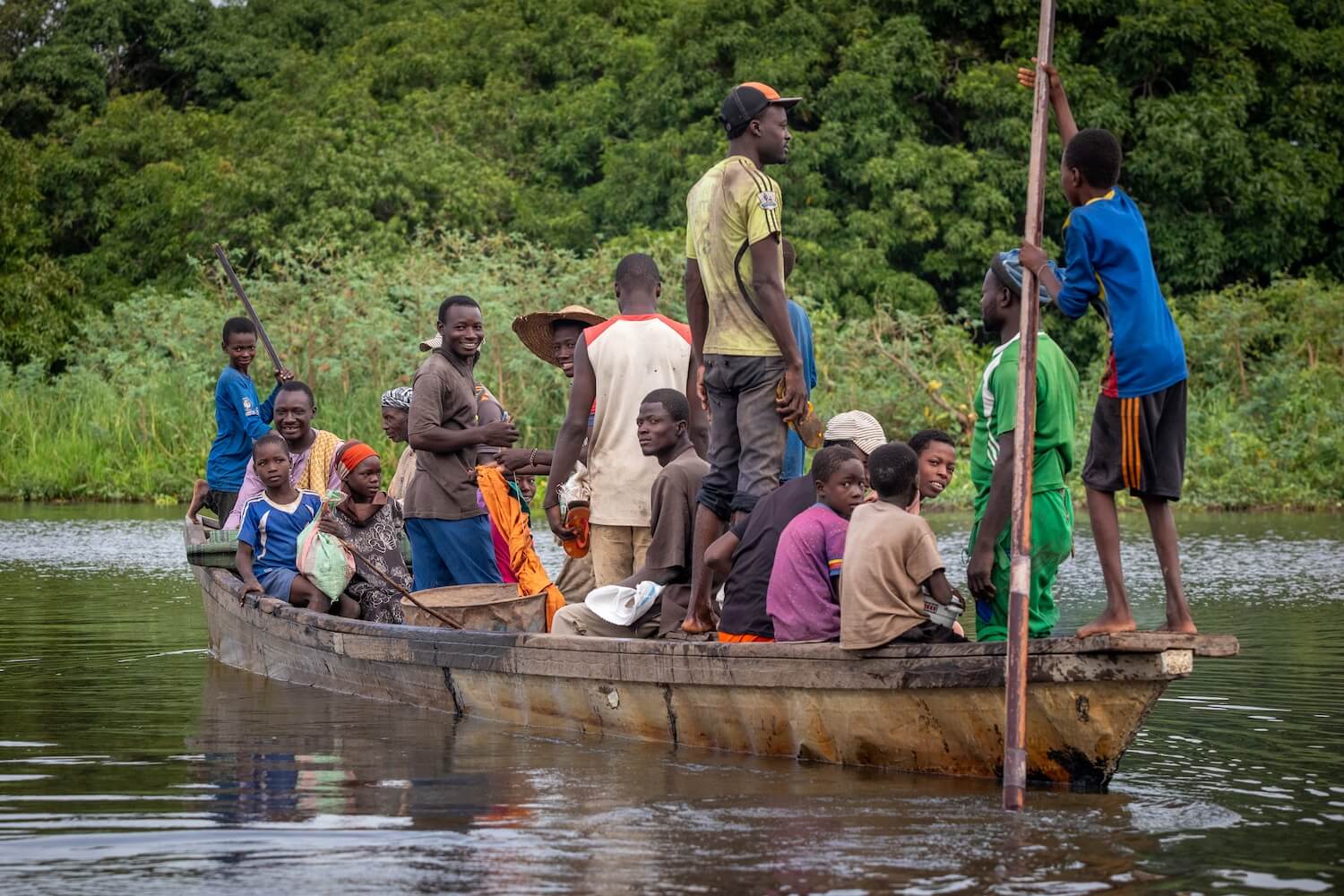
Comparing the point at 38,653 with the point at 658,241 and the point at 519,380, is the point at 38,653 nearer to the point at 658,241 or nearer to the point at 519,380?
the point at 519,380

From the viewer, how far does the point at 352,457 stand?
8.00m

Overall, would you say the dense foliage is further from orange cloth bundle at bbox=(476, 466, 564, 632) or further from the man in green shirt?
the man in green shirt

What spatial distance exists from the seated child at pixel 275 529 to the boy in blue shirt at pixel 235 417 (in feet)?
3.39

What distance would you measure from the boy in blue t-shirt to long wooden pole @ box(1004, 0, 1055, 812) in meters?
0.10

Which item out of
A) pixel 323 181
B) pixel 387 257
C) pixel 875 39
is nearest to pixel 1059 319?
pixel 875 39

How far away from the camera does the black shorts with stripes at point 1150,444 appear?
5.26 m

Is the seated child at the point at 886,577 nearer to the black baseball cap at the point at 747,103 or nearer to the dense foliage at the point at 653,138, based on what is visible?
the black baseball cap at the point at 747,103

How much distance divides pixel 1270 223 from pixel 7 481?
1612 cm

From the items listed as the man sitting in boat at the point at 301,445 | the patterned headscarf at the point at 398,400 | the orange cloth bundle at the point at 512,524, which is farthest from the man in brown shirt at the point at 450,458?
the man sitting in boat at the point at 301,445

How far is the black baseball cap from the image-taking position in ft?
20.5

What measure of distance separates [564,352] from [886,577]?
10.7 ft

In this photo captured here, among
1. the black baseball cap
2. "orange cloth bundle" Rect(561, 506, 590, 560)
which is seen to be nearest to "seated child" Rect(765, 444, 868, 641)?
the black baseball cap

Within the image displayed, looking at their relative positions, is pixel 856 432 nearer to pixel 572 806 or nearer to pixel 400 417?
pixel 572 806

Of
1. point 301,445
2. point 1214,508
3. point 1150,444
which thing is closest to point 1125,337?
point 1150,444
